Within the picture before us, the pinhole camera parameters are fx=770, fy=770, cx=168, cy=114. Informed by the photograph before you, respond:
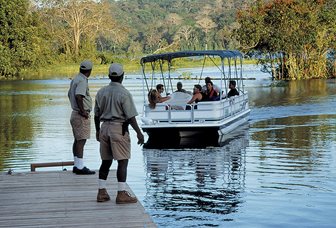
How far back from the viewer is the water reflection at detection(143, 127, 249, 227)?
10.9 m

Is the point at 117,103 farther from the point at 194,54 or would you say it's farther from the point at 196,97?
the point at 194,54

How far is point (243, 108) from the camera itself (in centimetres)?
2383

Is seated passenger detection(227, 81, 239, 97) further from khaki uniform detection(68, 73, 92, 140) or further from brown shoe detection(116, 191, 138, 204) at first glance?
brown shoe detection(116, 191, 138, 204)

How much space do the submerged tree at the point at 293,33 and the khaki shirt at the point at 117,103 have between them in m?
39.0

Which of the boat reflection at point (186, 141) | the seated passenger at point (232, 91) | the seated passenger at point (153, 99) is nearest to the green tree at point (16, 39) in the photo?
the seated passenger at point (232, 91)

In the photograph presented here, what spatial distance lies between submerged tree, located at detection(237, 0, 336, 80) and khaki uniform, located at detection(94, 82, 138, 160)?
39.0m

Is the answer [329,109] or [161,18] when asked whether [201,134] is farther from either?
[161,18]

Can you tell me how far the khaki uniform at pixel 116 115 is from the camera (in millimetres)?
8859

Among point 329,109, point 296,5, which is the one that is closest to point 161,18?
point 296,5

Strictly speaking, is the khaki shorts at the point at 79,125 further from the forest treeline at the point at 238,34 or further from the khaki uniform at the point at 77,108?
the forest treeline at the point at 238,34

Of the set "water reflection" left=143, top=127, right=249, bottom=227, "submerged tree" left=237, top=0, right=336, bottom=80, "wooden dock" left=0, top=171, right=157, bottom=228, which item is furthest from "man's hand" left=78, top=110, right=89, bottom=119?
"submerged tree" left=237, top=0, right=336, bottom=80

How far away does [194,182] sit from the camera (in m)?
13.2

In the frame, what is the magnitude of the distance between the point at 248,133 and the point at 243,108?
247cm

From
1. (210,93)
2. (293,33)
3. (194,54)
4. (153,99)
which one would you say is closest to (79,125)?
(153,99)
